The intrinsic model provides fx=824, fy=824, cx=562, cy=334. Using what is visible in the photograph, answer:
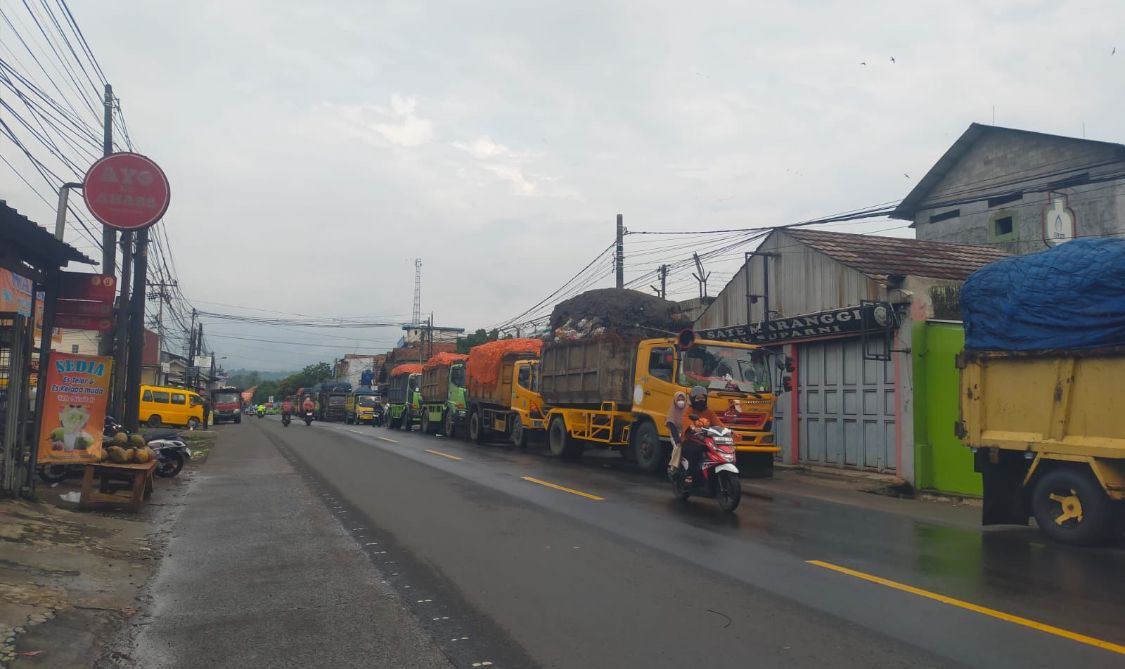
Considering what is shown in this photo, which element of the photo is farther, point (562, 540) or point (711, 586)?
point (562, 540)

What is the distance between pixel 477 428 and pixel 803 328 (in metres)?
12.6

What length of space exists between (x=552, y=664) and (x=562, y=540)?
3808 millimetres

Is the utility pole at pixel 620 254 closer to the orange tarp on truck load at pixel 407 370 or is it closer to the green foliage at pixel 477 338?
the orange tarp on truck load at pixel 407 370

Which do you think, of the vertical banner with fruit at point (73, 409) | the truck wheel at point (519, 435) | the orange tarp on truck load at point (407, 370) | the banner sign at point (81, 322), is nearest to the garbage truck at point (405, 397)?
the orange tarp on truck load at point (407, 370)

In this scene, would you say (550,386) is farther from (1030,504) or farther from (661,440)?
(1030,504)

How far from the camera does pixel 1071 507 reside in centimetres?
895

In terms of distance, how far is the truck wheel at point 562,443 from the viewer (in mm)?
20641

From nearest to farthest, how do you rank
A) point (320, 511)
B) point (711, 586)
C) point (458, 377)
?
point (711, 586) → point (320, 511) → point (458, 377)

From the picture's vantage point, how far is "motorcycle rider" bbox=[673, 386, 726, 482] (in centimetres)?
1151

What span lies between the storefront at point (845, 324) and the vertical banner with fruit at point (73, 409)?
13.2 metres

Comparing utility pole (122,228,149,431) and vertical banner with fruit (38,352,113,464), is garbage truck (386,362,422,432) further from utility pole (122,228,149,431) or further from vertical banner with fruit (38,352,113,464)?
vertical banner with fruit (38,352,113,464)

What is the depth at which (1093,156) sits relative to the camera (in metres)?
27.4

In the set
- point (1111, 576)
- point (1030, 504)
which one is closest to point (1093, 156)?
point (1030, 504)

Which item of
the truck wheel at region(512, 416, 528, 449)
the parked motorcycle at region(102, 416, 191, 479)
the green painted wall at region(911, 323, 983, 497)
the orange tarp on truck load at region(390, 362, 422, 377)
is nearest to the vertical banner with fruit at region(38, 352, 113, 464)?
the parked motorcycle at region(102, 416, 191, 479)
